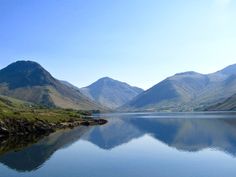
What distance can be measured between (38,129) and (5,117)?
61.8 ft

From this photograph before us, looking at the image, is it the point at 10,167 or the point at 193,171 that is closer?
the point at 193,171

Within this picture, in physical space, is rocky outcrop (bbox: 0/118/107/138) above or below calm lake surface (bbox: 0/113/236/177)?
above

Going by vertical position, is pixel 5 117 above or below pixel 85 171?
above

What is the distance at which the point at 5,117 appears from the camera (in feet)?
523

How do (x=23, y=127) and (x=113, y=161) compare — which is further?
(x=23, y=127)

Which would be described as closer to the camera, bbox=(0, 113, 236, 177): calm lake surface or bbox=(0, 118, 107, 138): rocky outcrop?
bbox=(0, 113, 236, 177): calm lake surface

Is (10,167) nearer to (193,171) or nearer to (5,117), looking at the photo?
(193,171)

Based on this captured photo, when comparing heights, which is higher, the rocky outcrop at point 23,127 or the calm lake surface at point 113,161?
the rocky outcrop at point 23,127

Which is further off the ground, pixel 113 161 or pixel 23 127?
pixel 23 127

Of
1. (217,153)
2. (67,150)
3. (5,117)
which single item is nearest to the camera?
(217,153)

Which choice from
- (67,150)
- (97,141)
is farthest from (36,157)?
(97,141)

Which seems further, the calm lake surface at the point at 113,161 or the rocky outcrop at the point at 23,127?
the rocky outcrop at the point at 23,127

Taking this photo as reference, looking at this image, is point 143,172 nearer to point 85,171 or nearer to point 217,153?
point 85,171

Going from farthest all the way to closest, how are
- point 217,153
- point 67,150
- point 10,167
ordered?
1. point 67,150
2. point 217,153
3. point 10,167
